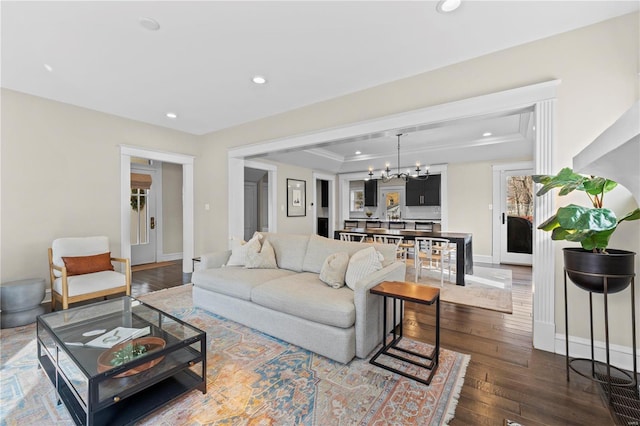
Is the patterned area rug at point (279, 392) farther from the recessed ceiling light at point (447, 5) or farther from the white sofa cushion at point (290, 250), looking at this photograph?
the recessed ceiling light at point (447, 5)

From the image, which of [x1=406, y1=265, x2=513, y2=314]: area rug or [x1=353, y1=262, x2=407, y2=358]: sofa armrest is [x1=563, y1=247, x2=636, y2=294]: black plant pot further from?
[x1=406, y1=265, x2=513, y2=314]: area rug

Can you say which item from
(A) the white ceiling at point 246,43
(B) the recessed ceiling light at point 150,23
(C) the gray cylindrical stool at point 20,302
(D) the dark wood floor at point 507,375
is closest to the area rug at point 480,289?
(D) the dark wood floor at point 507,375

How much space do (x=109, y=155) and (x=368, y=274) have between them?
426cm

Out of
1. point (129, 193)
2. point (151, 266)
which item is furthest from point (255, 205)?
point (129, 193)

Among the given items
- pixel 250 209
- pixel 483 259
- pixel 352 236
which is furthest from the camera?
pixel 250 209

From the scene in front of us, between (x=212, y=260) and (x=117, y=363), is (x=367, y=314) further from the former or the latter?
(x=212, y=260)

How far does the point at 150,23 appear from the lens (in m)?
2.21

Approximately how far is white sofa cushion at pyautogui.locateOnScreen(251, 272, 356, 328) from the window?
21.3ft

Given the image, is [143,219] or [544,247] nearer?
[544,247]

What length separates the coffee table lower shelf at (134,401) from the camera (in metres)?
1.52

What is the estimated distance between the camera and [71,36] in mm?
2367

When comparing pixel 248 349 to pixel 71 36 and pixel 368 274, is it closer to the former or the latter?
pixel 368 274

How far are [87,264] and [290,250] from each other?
2.55 m

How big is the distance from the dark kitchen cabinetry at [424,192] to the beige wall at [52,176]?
21.7 feet
